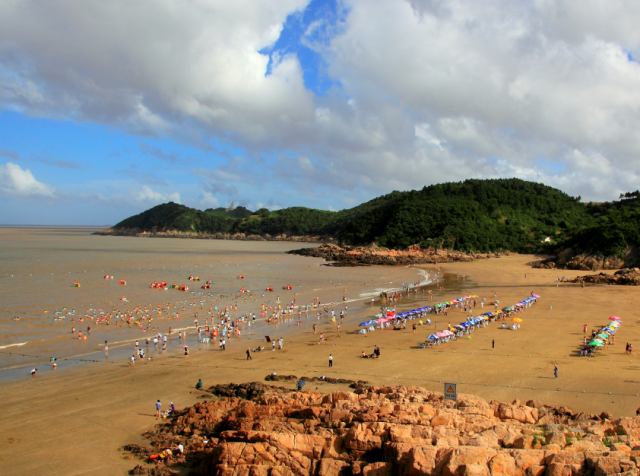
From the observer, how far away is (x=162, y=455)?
1207cm

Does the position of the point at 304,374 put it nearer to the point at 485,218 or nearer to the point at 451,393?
the point at 451,393

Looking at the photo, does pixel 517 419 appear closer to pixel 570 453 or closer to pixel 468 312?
pixel 570 453

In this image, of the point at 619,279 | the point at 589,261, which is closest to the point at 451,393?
the point at 619,279

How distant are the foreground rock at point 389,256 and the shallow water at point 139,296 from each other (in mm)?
8587

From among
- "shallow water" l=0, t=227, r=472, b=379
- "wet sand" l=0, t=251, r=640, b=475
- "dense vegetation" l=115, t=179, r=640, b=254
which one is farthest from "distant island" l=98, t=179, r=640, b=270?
"wet sand" l=0, t=251, r=640, b=475

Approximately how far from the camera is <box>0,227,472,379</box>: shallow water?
25.1 metres

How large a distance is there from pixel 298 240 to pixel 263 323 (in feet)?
477

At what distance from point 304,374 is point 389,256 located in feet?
227

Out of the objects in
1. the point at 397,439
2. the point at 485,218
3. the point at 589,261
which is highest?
the point at 485,218

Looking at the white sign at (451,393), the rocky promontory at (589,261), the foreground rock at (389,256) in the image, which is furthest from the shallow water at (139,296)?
the rocky promontory at (589,261)

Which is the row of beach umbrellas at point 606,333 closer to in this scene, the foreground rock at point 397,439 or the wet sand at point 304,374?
the wet sand at point 304,374

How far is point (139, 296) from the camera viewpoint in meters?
42.6

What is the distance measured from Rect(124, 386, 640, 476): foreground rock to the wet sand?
2243mm

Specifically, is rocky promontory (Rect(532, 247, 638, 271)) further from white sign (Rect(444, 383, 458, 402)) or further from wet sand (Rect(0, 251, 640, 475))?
white sign (Rect(444, 383, 458, 402))
